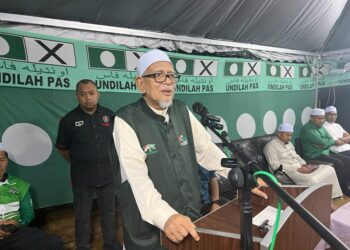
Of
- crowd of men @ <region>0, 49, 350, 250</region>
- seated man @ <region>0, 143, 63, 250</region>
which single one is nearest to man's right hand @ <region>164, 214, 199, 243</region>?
crowd of men @ <region>0, 49, 350, 250</region>

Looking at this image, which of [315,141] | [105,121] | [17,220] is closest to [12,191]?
[17,220]

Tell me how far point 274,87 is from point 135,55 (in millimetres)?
3073

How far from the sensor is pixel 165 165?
1220 millimetres

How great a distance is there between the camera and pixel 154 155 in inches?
47.1

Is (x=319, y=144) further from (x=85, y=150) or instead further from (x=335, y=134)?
(x=85, y=150)

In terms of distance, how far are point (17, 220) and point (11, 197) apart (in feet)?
0.67

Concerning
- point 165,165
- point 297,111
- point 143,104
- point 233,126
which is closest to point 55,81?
point 143,104

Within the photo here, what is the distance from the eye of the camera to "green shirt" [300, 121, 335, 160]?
15.7 ft

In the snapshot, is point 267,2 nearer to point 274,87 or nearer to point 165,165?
point 274,87

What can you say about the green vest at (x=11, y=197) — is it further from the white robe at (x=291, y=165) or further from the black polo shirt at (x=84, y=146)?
the white robe at (x=291, y=165)

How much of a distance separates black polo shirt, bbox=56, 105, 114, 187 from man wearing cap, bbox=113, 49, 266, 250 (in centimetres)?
135

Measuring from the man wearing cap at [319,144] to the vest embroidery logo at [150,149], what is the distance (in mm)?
4389

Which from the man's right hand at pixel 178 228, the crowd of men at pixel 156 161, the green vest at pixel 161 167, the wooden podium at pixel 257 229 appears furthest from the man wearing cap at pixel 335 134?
the man's right hand at pixel 178 228

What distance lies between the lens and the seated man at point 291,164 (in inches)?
155
